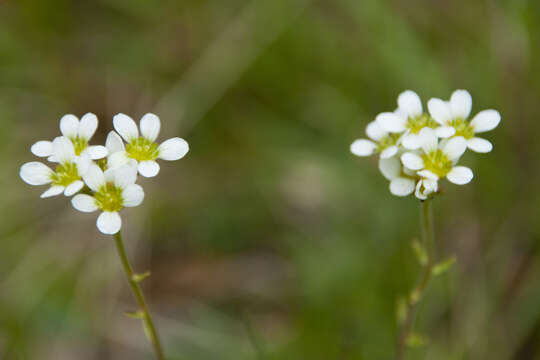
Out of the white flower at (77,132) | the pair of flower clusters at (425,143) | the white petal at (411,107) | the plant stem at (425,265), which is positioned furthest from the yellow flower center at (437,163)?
the white flower at (77,132)

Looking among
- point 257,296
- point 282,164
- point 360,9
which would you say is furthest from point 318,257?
point 360,9

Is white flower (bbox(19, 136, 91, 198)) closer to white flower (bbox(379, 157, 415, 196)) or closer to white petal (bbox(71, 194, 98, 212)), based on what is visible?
white petal (bbox(71, 194, 98, 212))

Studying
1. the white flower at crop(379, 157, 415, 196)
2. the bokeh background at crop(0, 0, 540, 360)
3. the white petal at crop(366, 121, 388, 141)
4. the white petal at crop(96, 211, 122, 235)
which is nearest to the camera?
the white petal at crop(96, 211, 122, 235)

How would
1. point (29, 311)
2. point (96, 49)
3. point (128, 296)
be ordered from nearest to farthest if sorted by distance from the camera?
1. point (29, 311)
2. point (128, 296)
3. point (96, 49)

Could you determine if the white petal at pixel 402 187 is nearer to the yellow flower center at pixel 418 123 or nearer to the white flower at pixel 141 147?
the yellow flower center at pixel 418 123

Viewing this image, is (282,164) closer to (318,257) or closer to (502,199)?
(318,257)

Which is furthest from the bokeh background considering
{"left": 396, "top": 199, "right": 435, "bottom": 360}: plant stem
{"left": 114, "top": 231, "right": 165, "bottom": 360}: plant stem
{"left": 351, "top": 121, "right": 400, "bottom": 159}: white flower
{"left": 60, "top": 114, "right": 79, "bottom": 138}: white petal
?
{"left": 60, "top": 114, "right": 79, "bottom": 138}: white petal

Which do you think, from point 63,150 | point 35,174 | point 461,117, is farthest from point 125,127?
point 461,117
